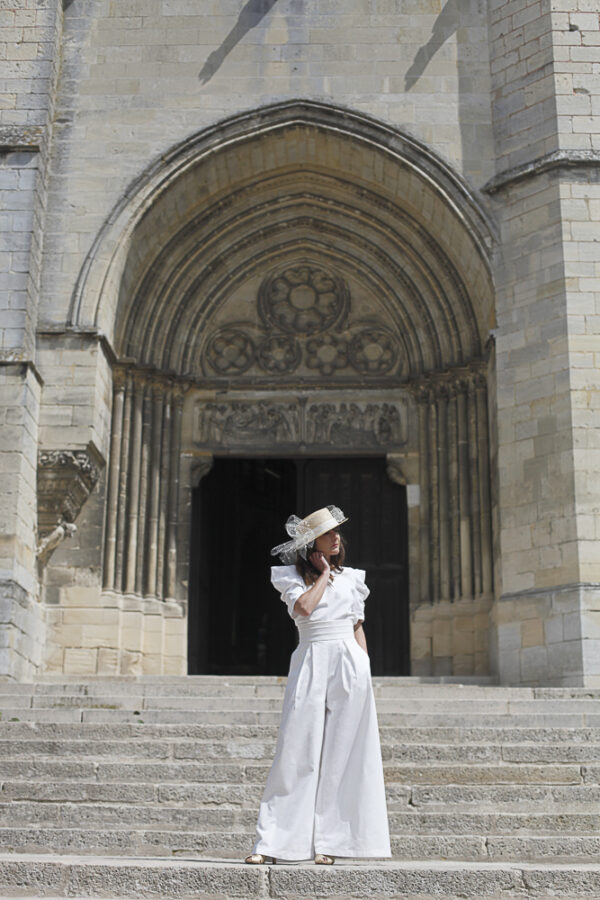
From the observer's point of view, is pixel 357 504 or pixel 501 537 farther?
pixel 357 504

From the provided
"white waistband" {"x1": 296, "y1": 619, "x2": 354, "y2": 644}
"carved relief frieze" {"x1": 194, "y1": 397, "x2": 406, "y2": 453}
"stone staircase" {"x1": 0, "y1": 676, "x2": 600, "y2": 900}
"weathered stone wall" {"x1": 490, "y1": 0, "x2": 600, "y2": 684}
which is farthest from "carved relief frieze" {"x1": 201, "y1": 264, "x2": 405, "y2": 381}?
"white waistband" {"x1": 296, "y1": 619, "x2": 354, "y2": 644}

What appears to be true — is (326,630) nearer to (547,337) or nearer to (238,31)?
(547,337)

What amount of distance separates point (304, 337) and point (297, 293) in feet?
1.60

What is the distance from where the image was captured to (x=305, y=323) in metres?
12.2

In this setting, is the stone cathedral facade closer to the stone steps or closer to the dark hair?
the dark hair

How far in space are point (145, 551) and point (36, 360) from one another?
2030 mm

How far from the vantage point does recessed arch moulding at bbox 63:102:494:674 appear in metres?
11.0

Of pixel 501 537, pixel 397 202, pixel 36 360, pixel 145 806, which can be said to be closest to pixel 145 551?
pixel 36 360

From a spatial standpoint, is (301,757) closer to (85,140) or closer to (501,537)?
(501,537)

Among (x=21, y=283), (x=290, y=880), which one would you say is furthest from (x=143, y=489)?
(x=290, y=880)

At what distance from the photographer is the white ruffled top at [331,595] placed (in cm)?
480

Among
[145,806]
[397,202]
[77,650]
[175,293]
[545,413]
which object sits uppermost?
[397,202]

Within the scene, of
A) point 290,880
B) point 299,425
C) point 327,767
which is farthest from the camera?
point 299,425

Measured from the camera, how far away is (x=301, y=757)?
15.0ft
